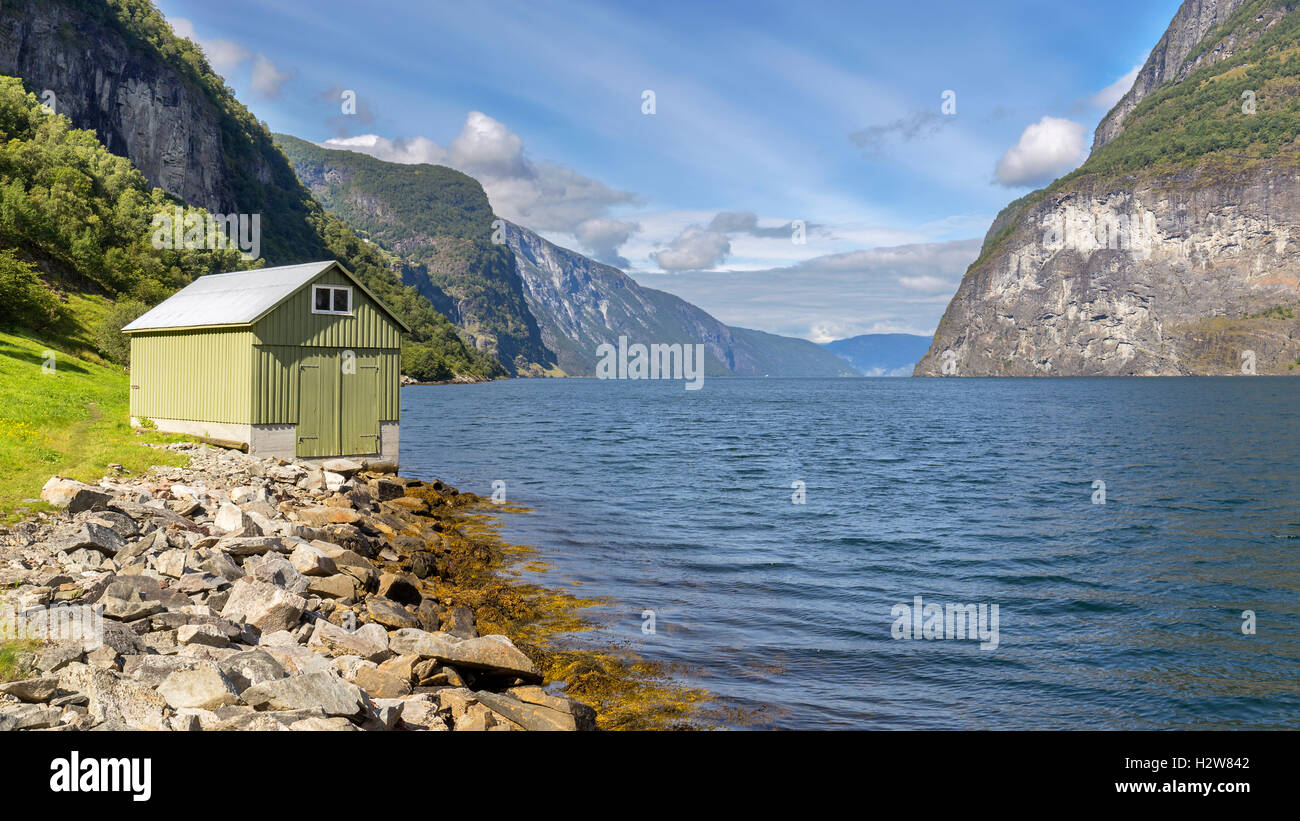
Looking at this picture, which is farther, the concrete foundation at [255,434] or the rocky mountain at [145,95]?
the rocky mountain at [145,95]

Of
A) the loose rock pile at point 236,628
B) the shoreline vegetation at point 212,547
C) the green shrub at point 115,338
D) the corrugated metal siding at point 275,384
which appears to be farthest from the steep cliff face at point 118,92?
the loose rock pile at point 236,628

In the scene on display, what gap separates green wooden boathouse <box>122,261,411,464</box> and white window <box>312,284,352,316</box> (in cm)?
4

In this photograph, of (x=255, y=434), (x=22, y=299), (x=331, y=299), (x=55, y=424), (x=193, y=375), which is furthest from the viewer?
(x=22, y=299)

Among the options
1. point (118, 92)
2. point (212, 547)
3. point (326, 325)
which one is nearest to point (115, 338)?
point (326, 325)

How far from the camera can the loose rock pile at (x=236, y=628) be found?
28.9ft

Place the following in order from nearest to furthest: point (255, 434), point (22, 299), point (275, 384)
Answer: point (255, 434) < point (275, 384) < point (22, 299)

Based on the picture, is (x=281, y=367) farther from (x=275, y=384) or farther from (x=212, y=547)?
(x=212, y=547)

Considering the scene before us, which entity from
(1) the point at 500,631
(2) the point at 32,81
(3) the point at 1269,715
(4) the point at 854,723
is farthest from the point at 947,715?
(2) the point at 32,81

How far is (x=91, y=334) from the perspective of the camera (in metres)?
50.5

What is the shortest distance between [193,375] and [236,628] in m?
23.3

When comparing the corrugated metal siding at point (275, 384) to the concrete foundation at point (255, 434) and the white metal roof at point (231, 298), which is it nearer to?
the concrete foundation at point (255, 434)

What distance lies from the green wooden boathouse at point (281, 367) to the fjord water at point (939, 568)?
7.69 metres

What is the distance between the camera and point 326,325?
101 ft

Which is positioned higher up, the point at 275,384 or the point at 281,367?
the point at 281,367
